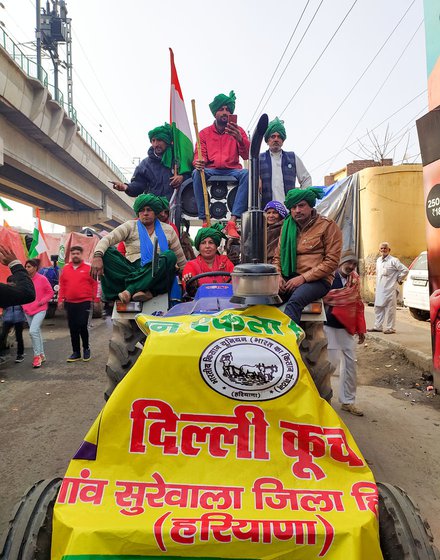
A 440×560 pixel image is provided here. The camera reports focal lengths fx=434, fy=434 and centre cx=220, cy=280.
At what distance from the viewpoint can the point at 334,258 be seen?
3.87 metres

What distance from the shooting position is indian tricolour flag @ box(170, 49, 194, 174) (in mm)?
5529

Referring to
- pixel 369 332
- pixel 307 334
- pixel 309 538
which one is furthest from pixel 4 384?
pixel 369 332

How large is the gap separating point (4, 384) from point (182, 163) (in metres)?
4.00

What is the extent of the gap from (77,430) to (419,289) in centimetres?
877

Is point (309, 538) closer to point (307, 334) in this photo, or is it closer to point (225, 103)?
point (307, 334)

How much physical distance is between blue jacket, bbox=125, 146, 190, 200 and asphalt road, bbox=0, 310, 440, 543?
9.19 feet

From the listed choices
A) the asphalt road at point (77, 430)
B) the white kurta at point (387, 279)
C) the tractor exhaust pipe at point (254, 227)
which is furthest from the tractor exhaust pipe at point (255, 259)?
the white kurta at point (387, 279)

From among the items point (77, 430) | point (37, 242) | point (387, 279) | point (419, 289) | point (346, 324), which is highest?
point (37, 242)

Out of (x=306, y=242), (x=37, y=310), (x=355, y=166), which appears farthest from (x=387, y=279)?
(x=355, y=166)

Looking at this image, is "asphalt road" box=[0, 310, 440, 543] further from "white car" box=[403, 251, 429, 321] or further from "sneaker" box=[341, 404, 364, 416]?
"white car" box=[403, 251, 429, 321]

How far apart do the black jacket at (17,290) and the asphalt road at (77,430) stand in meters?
1.37

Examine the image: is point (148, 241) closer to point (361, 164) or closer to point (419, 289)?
point (419, 289)

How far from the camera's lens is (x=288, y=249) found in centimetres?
402

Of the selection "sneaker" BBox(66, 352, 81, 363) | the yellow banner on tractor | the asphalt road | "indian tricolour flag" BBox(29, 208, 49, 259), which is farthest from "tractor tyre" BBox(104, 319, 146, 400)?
"indian tricolour flag" BBox(29, 208, 49, 259)
